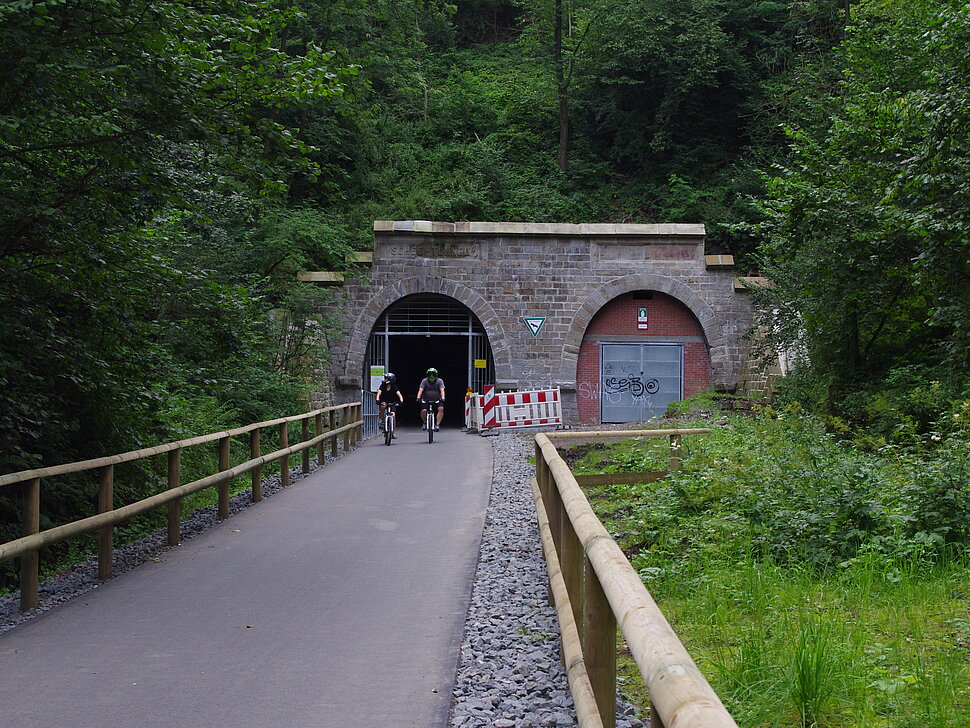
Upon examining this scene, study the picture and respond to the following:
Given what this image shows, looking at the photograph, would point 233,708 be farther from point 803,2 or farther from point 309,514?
point 803,2

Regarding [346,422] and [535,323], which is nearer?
[346,422]

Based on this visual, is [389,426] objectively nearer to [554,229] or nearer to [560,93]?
[554,229]

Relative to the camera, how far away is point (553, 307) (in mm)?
25328

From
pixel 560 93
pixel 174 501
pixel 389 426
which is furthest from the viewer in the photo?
pixel 560 93

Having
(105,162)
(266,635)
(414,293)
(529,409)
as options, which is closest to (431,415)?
(529,409)

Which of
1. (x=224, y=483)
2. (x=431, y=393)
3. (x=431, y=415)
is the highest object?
(x=431, y=393)

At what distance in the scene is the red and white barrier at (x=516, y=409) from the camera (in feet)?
74.9

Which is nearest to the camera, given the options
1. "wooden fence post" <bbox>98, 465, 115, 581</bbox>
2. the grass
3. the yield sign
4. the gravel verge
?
the grass

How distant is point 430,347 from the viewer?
1328 inches

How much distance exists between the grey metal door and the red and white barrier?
92.4 inches

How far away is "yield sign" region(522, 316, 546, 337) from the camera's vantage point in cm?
2497

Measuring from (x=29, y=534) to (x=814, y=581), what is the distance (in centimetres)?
498

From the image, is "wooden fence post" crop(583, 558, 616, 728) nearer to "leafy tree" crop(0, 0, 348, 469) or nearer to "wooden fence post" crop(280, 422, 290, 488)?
"leafy tree" crop(0, 0, 348, 469)

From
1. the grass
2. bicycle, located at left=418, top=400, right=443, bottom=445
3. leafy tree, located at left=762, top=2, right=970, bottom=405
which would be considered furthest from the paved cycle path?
bicycle, located at left=418, top=400, right=443, bottom=445
